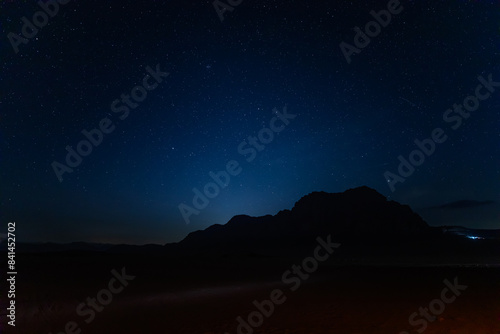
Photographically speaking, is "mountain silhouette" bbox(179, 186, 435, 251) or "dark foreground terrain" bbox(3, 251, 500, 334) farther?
"mountain silhouette" bbox(179, 186, 435, 251)

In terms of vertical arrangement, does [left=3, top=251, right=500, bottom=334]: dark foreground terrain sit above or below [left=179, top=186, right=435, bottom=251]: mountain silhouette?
above

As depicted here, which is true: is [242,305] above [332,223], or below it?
above

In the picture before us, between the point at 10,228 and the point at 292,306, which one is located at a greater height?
the point at 10,228

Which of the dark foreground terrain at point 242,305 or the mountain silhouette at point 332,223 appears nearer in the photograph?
the dark foreground terrain at point 242,305

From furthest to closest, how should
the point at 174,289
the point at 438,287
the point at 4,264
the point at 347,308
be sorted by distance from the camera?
the point at 4,264, the point at 174,289, the point at 438,287, the point at 347,308

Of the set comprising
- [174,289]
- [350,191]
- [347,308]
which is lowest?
[350,191]

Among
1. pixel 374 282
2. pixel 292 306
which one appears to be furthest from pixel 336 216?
pixel 292 306

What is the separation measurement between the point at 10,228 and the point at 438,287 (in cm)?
2024

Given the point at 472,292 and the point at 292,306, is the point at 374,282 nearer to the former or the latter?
the point at 472,292

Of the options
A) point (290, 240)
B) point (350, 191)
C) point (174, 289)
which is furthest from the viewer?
point (350, 191)

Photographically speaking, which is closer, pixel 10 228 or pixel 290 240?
pixel 10 228

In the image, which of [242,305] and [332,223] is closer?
[242,305]

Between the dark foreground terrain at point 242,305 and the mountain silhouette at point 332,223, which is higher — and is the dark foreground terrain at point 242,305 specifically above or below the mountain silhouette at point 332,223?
above

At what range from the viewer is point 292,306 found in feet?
41.7
